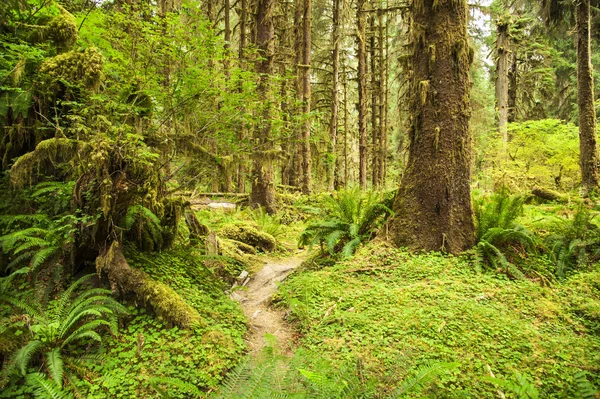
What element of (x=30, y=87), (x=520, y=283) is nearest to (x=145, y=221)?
(x=30, y=87)

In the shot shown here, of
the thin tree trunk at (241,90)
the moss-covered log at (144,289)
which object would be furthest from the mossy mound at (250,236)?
the moss-covered log at (144,289)

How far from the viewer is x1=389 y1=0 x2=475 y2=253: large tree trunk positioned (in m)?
5.25

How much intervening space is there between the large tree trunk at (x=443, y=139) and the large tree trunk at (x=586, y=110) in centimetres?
611

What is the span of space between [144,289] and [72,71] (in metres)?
2.93

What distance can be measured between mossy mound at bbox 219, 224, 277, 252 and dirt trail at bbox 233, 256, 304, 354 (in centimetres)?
77

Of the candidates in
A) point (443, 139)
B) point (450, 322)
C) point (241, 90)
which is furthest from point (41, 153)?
point (443, 139)

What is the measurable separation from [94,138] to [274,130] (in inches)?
117

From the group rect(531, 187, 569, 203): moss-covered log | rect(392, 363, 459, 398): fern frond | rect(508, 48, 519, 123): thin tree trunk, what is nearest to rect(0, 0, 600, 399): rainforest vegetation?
rect(392, 363, 459, 398): fern frond

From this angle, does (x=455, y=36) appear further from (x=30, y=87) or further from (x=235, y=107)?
(x=30, y=87)

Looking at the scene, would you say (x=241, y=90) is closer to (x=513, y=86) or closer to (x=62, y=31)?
(x=62, y=31)

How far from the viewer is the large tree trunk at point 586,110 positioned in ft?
29.0

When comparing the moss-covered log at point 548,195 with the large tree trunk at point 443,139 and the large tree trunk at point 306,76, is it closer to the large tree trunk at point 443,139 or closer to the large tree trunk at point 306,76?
the large tree trunk at point 443,139

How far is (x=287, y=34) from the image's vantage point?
16938mm

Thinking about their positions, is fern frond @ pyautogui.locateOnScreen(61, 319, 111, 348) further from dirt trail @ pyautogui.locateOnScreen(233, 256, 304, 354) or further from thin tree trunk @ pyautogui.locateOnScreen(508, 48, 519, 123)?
thin tree trunk @ pyautogui.locateOnScreen(508, 48, 519, 123)
